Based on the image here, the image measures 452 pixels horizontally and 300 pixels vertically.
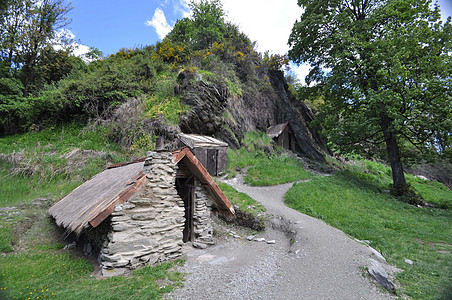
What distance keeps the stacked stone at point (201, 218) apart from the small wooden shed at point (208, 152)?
21.3 ft

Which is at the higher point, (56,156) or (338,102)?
(338,102)

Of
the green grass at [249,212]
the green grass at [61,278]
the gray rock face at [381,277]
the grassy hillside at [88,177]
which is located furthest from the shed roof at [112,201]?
the gray rock face at [381,277]

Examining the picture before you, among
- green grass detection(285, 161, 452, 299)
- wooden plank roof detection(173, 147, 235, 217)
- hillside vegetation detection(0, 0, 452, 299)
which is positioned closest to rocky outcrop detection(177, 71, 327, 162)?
hillside vegetation detection(0, 0, 452, 299)

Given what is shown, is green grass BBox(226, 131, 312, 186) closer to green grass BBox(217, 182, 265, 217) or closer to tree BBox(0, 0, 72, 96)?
green grass BBox(217, 182, 265, 217)

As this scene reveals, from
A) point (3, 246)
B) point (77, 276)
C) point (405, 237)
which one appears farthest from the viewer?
point (405, 237)

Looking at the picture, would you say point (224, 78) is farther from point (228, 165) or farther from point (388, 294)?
point (388, 294)

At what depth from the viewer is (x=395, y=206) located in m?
12.4

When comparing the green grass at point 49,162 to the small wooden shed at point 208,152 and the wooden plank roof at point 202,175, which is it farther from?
the wooden plank roof at point 202,175

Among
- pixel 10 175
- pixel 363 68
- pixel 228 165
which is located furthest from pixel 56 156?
pixel 363 68

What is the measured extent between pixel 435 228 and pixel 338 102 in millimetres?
10577

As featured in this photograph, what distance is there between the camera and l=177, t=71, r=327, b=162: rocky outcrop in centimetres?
1725

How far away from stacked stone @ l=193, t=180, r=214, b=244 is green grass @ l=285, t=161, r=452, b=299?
512cm

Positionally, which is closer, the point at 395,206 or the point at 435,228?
the point at 435,228

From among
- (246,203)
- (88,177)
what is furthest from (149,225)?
(88,177)
